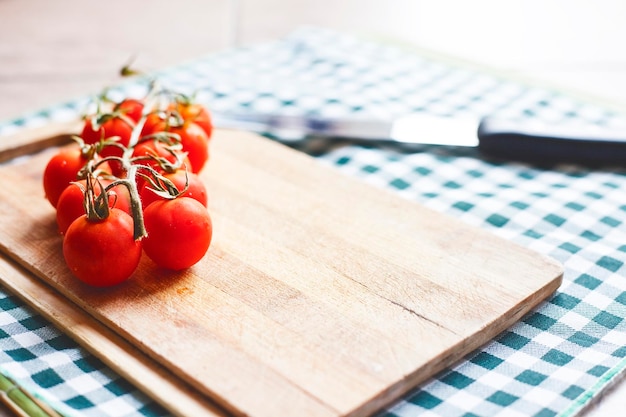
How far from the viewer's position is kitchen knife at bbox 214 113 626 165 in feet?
4.03

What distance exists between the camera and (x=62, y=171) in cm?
98

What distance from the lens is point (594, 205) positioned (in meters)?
1.15

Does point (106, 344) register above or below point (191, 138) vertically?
below

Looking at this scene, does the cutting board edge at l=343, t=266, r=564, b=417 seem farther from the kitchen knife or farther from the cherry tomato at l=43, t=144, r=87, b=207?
the cherry tomato at l=43, t=144, r=87, b=207

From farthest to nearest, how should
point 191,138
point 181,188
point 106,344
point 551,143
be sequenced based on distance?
point 551,143 → point 191,138 → point 181,188 → point 106,344

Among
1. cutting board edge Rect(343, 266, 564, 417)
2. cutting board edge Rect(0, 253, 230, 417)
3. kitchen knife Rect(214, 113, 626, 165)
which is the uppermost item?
kitchen knife Rect(214, 113, 626, 165)

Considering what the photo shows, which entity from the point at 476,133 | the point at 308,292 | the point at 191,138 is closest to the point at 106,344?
the point at 308,292

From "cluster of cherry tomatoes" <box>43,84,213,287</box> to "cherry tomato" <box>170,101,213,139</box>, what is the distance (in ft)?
0.14

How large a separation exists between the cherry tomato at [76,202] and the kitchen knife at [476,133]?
402mm

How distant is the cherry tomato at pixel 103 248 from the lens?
33.3 inches

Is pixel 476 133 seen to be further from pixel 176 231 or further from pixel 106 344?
pixel 106 344

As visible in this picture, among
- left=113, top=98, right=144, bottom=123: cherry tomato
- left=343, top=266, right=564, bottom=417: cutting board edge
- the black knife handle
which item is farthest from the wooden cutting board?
the black knife handle

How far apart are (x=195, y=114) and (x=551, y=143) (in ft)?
1.71

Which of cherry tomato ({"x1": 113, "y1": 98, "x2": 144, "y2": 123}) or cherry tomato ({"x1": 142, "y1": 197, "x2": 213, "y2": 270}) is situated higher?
cherry tomato ({"x1": 113, "y1": 98, "x2": 144, "y2": 123})
